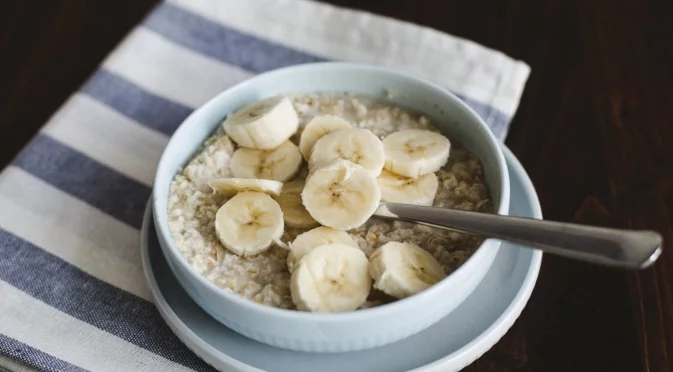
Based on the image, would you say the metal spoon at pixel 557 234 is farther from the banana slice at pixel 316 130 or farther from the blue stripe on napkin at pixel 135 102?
the blue stripe on napkin at pixel 135 102

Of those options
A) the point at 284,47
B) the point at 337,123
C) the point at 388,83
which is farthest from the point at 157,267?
the point at 284,47

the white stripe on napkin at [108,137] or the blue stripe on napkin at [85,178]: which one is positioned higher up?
the white stripe on napkin at [108,137]

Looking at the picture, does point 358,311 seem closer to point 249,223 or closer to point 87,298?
point 249,223

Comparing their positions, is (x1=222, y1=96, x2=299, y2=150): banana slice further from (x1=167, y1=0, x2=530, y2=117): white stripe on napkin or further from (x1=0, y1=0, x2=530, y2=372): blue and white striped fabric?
(x1=167, y1=0, x2=530, y2=117): white stripe on napkin

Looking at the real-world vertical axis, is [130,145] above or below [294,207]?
below

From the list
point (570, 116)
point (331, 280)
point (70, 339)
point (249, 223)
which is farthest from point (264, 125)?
point (570, 116)

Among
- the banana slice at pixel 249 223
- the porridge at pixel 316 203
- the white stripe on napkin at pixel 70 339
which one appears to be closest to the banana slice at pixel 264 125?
the porridge at pixel 316 203
